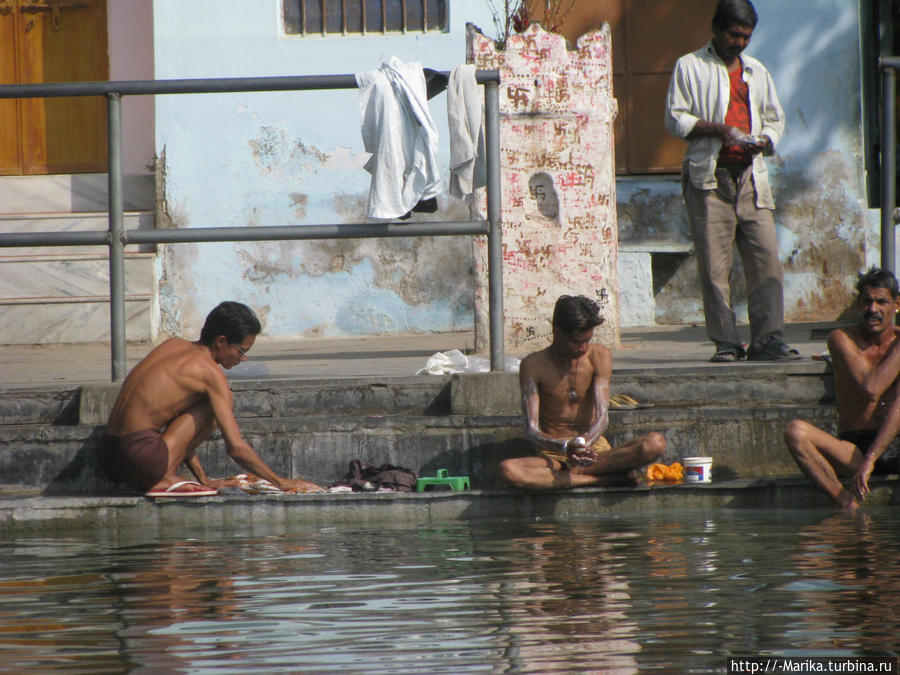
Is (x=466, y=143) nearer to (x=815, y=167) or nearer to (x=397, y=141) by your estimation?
(x=397, y=141)

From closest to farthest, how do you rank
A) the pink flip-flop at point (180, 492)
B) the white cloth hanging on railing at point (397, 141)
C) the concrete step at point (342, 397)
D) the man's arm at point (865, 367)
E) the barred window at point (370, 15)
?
the pink flip-flop at point (180, 492), the man's arm at point (865, 367), the white cloth hanging on railing at point (397, 141), the concrete step at point (342, 397), the barred window at point (370, 15)

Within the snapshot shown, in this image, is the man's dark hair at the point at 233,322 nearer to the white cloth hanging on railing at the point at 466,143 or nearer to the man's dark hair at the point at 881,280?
the white cloth hanging on railing at the point at 466,143

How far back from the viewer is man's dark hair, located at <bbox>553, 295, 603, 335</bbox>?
6.38m

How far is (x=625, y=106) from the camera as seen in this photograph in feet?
37.0

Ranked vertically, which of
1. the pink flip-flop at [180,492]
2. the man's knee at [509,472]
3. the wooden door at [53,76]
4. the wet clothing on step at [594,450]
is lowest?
the pink flip-flop at [180,492]

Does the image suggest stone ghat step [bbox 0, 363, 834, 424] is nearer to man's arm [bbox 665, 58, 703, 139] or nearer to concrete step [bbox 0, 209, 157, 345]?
man's arm [bbox 665, 58, 703, 139]

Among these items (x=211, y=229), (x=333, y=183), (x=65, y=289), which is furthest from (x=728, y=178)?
(x=65, y=289)

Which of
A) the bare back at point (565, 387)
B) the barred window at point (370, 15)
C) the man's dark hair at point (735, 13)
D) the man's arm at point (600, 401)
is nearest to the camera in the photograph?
the man's arm at point (600, 401)

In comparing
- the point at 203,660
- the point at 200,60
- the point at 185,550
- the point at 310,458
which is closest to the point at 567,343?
the point at 310,458

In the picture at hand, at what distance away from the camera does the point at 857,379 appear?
6.08 m

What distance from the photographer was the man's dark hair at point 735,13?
7141 mm

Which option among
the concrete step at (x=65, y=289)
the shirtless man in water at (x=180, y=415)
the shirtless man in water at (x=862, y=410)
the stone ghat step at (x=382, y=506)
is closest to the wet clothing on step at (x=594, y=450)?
the stone ghat step at (x=382, y=506)

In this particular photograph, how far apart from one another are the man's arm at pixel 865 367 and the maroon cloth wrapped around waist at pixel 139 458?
3.09 m

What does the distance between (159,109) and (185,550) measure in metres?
6.68
